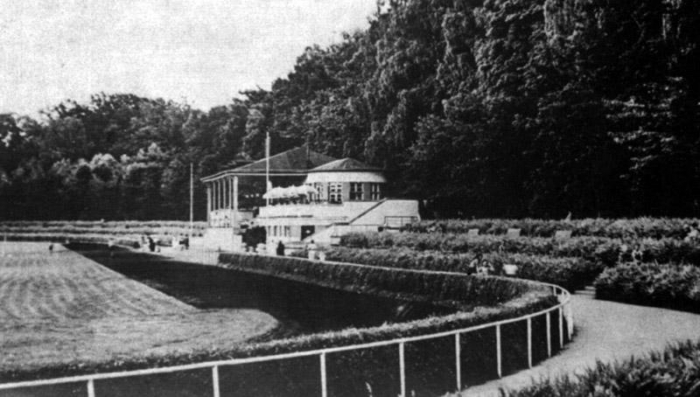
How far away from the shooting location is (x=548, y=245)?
2803 cm

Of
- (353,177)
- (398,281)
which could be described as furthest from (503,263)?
(353,177)

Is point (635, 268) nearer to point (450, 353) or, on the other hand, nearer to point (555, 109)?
point (450, 353)

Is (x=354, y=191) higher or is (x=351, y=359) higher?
(x=354, y=191)

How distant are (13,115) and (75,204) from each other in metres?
12.1

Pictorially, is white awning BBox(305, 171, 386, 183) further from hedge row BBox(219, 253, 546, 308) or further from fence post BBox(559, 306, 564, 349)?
fence post BBox(559, 306, 564, 349)

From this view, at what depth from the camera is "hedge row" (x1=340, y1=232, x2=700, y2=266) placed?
75.4ft

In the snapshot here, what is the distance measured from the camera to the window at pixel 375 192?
54.3 m

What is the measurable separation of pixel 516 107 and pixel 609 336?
84.4 ft

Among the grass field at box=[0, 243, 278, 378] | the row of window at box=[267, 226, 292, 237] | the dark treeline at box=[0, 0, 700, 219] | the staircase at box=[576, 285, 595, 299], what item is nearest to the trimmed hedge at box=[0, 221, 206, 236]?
the dark treeline at box=[0, 0, 700, 219]

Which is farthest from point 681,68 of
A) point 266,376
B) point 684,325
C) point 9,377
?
point 9,377

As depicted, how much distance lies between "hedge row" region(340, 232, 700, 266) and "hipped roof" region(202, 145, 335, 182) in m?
19.4

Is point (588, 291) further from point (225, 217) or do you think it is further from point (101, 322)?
point (225, 217)

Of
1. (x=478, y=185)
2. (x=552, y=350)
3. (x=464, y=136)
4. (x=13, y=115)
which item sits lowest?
(x=552, y=350)

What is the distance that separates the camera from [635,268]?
2067cm
